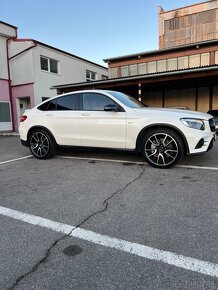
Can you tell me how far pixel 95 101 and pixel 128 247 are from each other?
3912mm

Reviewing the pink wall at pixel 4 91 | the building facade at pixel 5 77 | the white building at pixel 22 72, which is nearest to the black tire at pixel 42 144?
the white building at pixel 22 72

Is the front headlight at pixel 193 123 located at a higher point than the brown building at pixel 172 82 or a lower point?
lower

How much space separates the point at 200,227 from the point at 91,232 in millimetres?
1207

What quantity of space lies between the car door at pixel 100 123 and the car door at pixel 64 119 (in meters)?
0.19

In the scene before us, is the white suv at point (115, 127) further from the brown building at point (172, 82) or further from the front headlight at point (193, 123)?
A: the brown building at point (172, 82)

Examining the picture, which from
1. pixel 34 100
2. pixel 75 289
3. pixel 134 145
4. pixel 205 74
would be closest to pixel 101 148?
pixel 134 145

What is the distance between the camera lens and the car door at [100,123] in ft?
17.4

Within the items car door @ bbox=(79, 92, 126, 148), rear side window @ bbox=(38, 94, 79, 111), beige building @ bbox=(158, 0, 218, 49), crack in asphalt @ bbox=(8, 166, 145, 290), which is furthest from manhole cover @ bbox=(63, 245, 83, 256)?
beige building @ bbox=(158, 0, 218, 49)

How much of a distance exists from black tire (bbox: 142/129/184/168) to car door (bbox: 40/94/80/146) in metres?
1.73

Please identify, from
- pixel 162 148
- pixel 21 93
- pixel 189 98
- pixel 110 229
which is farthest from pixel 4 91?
pixel 110 229

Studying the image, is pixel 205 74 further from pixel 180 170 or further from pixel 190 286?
pixel 190 286

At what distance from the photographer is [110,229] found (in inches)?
108

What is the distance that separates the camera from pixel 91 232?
2680 millimetres

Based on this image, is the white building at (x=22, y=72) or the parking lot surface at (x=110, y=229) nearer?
the parking lot surface at (x=110, y=229)
